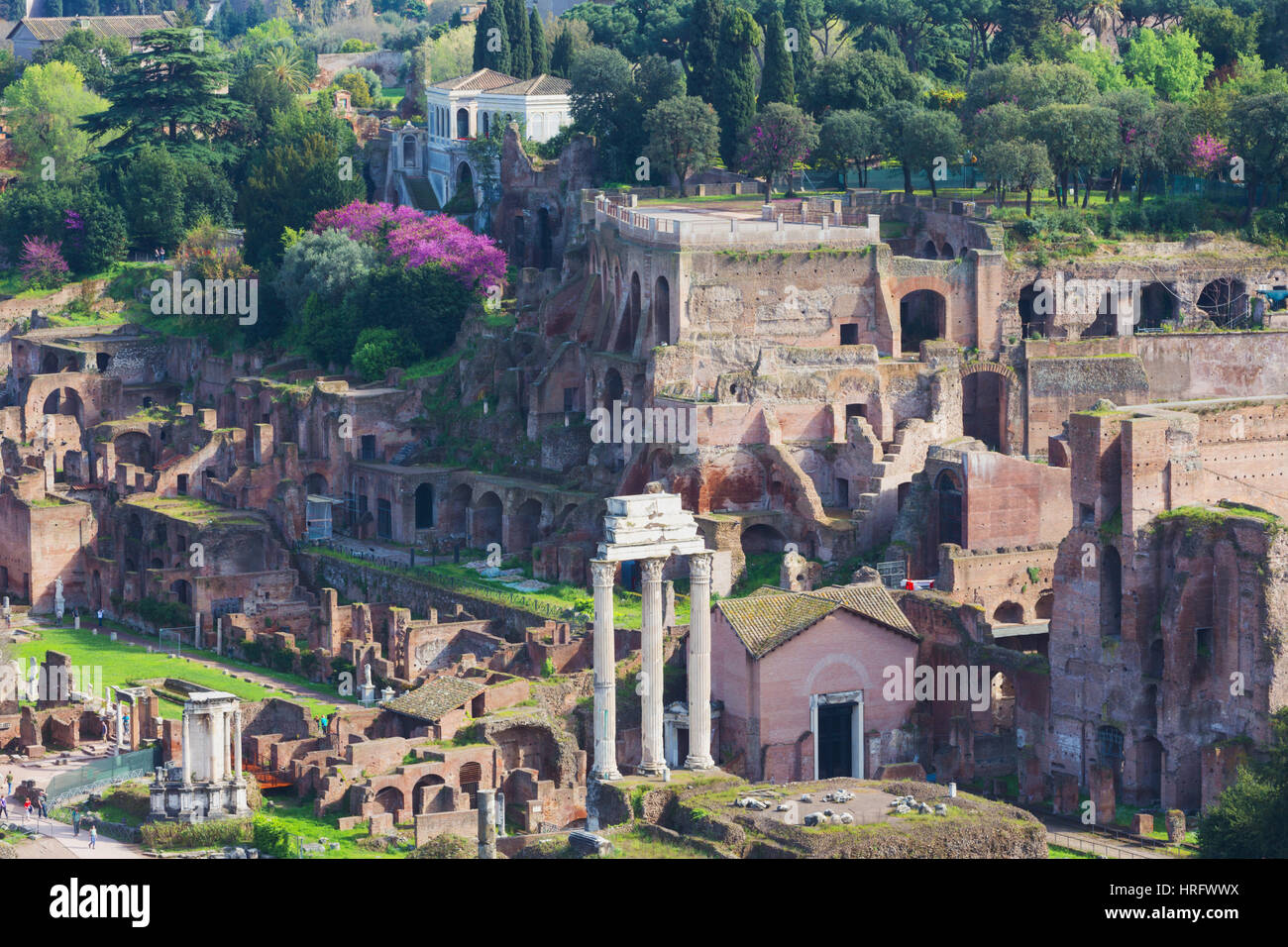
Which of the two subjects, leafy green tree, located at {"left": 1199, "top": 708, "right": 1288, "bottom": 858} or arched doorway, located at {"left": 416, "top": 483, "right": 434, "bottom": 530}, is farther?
arched doorway, located at {"left": 416, "top": 483, "right": 434, "bottom": 530}

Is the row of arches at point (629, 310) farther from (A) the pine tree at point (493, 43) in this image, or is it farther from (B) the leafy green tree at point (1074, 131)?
(A) the pine tree at point (493, 43)

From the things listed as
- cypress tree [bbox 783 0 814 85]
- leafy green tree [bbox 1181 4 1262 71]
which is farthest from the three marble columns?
leafy green tree [bbox 1181 4 1262 71]

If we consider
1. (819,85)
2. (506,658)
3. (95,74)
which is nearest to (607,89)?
(819,85)

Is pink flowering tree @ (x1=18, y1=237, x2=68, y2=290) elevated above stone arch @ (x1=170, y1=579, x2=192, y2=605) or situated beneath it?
elevated above

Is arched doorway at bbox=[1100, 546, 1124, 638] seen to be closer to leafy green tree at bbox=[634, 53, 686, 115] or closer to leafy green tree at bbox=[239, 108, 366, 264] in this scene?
leafy green tree at bbox=[634, 53, 686, 115]

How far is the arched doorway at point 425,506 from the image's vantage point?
100m

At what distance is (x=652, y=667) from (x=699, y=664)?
1.17 metres

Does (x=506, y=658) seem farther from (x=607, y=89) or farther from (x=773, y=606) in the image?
(x=607, y=89)

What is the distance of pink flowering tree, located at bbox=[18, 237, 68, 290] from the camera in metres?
122

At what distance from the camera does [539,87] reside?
117562mm

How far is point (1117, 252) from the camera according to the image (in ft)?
328

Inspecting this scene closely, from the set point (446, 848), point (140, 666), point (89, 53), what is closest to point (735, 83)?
point (140, 666)

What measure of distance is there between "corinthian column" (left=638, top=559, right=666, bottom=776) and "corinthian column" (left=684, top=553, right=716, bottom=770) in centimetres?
77

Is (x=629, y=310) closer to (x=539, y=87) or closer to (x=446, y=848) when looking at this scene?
(x=539, y=87)
